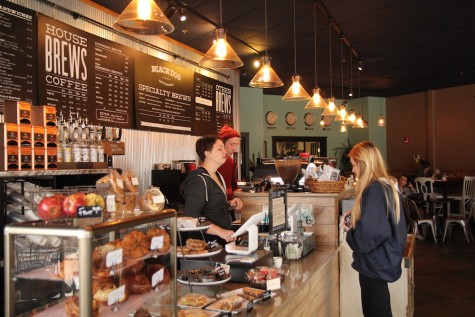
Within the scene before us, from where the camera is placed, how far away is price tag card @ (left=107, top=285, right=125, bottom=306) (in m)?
1.34

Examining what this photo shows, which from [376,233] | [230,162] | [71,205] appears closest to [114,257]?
[71,205]

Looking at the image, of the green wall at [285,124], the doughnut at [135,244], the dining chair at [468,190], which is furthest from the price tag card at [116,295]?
the dining chair at [468,190]

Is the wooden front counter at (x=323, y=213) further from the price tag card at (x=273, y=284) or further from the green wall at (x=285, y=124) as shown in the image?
the green wall at (x=285, y=124)

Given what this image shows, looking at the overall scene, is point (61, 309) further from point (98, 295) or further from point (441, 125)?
point (441, 125)

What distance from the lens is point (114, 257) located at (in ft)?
4.47

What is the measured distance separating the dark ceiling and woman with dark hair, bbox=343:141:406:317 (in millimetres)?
3029

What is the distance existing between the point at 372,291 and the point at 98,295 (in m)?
2.01

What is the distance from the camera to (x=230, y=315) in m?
1.73

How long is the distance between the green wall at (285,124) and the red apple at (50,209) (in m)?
9.06

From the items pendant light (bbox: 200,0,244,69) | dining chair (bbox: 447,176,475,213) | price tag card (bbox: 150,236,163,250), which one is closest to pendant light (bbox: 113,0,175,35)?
pendant light (bbox: 200,0,244,69)

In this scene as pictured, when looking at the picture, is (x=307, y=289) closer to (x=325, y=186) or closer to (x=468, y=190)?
(x=325, y=186)

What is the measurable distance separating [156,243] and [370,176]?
169 centimetres

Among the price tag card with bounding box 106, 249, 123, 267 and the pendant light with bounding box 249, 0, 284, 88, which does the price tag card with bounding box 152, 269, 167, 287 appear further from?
the pendant light with bounding box 249, 0, 284, 88

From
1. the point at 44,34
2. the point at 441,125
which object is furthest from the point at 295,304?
the point at 441,125
